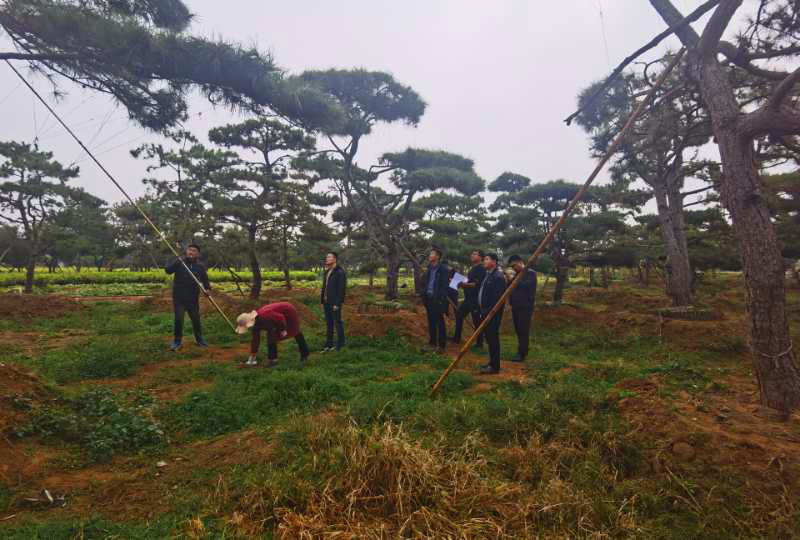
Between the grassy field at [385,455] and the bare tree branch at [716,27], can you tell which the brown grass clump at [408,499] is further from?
the bare tree branch at [716,27]

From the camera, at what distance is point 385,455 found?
2.70m

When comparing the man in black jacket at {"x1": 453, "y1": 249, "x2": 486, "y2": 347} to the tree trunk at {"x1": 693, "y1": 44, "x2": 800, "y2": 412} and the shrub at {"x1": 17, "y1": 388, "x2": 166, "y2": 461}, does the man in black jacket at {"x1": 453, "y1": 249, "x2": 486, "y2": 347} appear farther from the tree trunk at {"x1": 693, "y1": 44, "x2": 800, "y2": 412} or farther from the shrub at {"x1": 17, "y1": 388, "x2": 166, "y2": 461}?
the shrub at {"x1": 17, "y1": 388, "x2": 166, "y2": 461}

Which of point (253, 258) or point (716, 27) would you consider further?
point (253, 258)

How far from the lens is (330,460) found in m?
2.86

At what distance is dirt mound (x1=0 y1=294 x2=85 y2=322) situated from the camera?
10.2m

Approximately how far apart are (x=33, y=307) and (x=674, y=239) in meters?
16.9

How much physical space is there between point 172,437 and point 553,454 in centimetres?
335

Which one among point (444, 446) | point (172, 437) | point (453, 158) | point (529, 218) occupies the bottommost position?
point (172, 437)

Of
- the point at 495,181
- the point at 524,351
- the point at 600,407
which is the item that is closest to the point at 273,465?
the point at 600,407

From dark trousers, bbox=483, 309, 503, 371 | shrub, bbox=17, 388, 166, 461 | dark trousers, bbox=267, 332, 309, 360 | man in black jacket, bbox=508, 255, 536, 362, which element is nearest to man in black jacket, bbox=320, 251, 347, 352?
dark trousers, bbox=267, 332, 309, 360

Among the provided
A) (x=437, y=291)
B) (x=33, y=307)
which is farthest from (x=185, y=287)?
(x=33, y=307)

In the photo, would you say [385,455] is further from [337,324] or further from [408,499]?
[337,324]

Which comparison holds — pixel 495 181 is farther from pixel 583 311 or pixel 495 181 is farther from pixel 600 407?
pixel 600 407

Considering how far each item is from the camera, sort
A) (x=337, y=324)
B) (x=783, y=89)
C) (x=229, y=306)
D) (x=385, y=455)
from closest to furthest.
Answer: (x=385, y=455)
(x=783, y=89)
(x=337, y=324)
(x=229, y=306)
